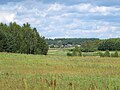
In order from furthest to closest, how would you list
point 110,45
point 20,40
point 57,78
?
point 110,45, point 20,40, point 57,78

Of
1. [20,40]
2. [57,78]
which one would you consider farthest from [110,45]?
[57,78]

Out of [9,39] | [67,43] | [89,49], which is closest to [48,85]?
[9,39]

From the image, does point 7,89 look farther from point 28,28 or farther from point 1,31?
point 28,28

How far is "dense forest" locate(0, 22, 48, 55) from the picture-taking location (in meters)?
84.9

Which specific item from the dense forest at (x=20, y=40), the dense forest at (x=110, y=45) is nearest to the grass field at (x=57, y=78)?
the dense forest at (x=20, y=40)

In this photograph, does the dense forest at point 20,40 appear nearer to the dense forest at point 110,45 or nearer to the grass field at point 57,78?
the dense forest at point 110,45

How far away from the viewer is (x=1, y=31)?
85.8m

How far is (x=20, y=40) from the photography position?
91812 millimetres

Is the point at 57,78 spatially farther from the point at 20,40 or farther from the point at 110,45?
the point at 110,45

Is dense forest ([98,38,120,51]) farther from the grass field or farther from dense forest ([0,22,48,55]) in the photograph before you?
the grass field

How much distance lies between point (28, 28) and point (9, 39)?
16.7 meters

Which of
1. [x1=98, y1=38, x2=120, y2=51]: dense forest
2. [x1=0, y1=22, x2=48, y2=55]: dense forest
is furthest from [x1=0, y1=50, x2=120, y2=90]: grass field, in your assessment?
[x1=98, y1=38, x2=120, y2=51]: dense forest

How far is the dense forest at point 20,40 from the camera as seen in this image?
84.9 m

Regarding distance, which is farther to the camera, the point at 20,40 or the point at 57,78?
the point at 20,40
